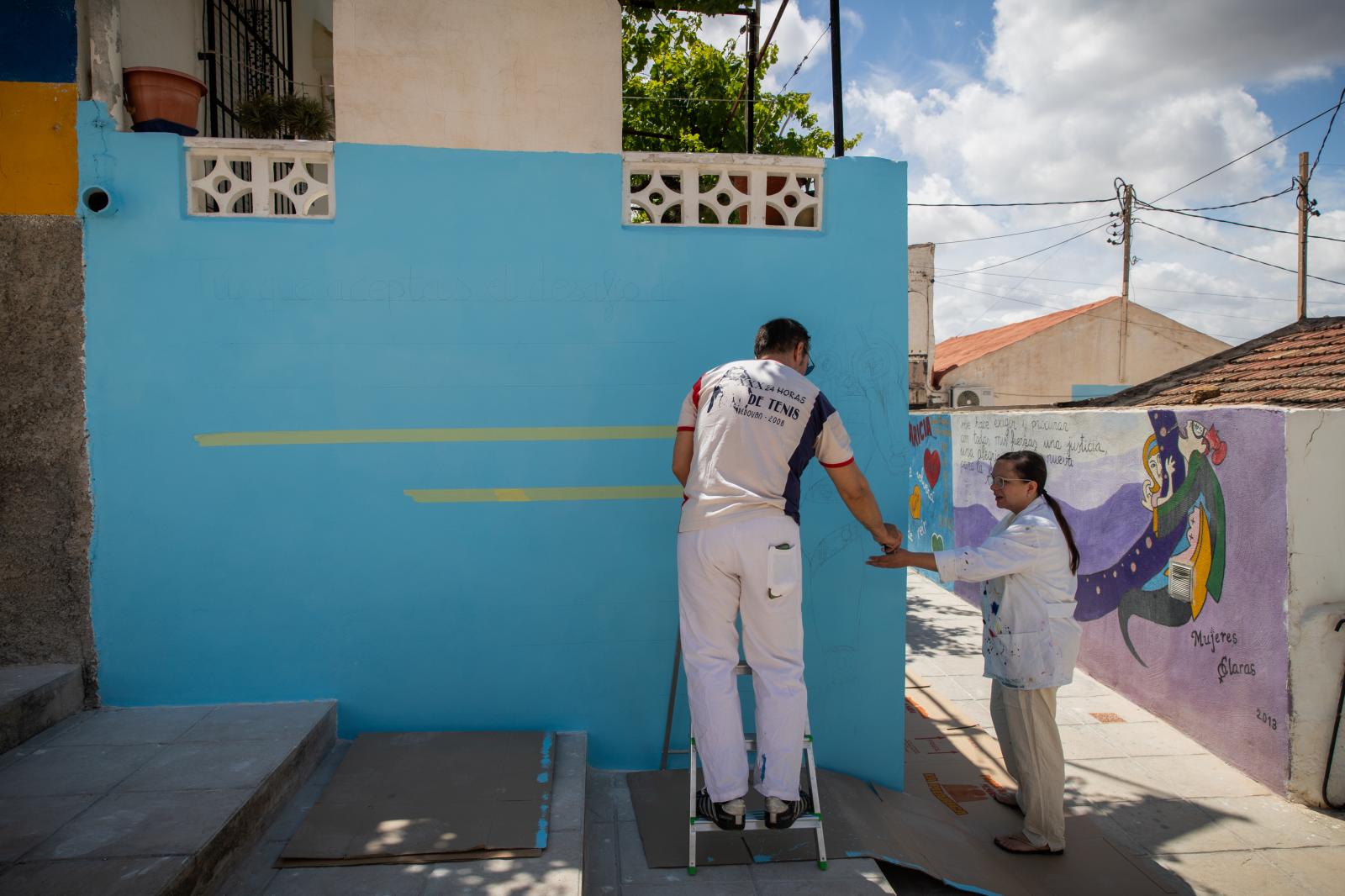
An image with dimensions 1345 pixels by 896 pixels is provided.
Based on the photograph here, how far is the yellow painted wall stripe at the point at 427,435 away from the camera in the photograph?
3562mm

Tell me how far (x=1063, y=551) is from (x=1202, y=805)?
192cm

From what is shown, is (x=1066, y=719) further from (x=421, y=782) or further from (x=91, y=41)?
(x=91, y=41)

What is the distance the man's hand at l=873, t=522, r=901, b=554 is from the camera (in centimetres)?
330

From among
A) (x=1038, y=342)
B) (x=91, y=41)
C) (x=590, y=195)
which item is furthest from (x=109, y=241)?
(x=1038, y=342)

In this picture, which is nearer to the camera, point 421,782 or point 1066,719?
point 421,782

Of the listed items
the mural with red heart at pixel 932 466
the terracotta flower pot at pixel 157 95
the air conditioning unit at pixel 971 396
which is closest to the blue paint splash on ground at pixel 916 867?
the terracotta flower pot at pixel 157 95

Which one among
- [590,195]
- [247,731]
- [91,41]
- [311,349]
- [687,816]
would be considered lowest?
[687,816]

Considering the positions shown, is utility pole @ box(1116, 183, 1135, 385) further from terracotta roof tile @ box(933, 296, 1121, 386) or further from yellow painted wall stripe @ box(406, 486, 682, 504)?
yellow painted wall stripe @ box(406, 486, 682, 504)

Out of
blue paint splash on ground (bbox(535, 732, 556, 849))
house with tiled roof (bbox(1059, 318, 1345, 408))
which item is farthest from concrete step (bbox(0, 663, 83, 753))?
house with tiled roof (bbox(1059, 318, 1345, 408))

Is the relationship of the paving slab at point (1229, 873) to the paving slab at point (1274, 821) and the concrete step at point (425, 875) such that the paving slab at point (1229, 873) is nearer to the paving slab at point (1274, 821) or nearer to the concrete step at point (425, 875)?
the paving slab at point (1274, 821)

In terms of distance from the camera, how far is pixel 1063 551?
3453 mm

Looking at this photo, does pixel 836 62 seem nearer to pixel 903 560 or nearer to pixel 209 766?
pixel 903 560

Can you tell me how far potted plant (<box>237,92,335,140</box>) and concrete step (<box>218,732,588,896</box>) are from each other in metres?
3.61

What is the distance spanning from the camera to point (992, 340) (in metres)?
25.4
